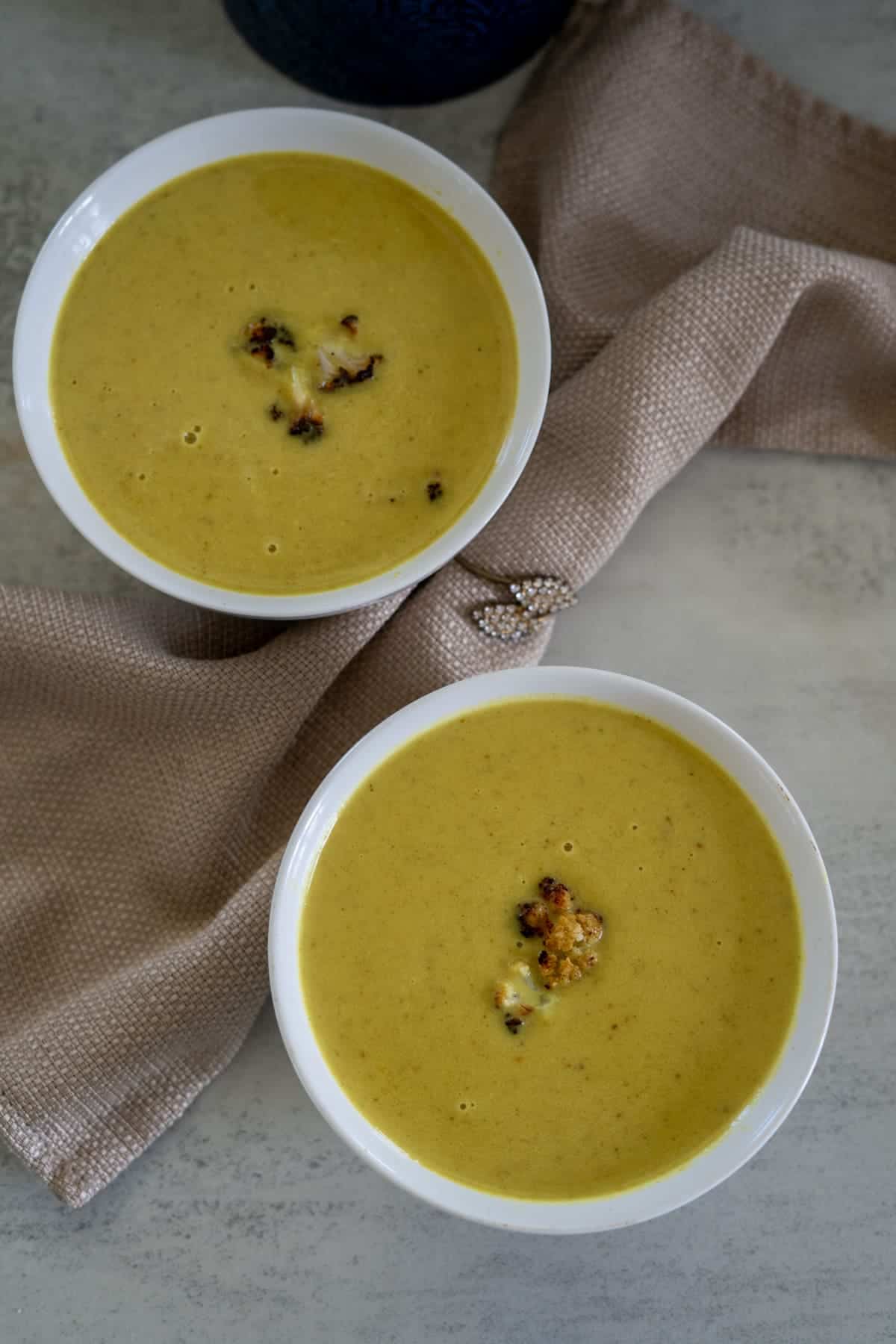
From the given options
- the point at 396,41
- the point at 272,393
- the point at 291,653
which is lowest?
the point at 291,653

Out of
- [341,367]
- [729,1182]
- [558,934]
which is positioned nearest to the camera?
[558,934]

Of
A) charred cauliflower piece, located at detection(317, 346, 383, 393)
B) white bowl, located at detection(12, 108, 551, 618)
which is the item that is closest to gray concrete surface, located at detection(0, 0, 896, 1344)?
white bowl, located at detection(12, 108, 551, 618)

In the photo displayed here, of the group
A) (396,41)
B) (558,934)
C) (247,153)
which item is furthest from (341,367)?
(558,934)

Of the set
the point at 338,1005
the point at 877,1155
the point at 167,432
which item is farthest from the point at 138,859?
the point at 877,1155

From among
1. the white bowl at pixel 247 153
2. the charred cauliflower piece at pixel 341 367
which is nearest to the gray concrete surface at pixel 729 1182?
the white bowl at pixel 247 153

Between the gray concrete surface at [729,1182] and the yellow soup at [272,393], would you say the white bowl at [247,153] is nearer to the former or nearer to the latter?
the yellow soup at [272,393]

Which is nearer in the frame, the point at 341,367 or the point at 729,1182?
the point at 341,367

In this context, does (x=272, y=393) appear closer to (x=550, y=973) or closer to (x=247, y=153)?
(x=247, y=153)
